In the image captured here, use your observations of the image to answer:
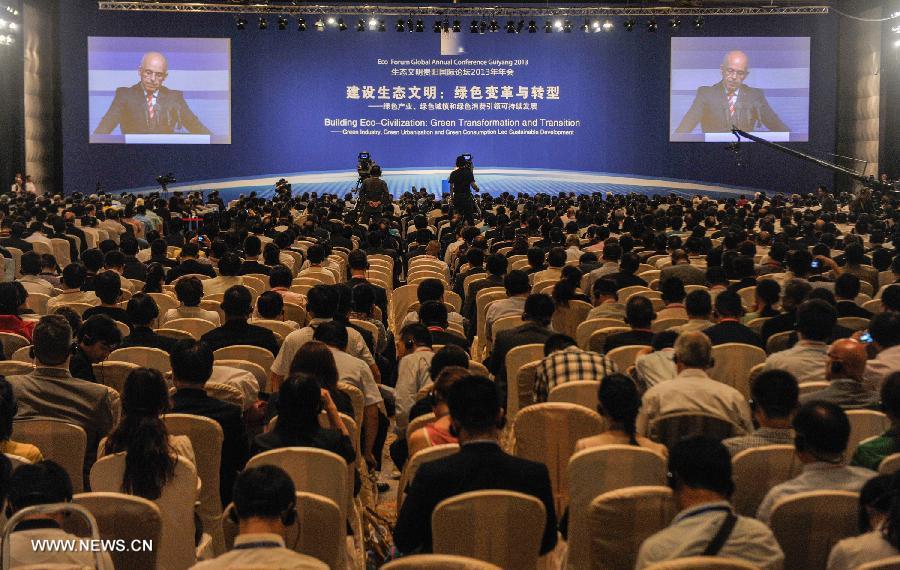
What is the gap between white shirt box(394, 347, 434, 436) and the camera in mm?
5387

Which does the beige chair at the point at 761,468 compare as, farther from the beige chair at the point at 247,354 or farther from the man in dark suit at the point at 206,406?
the beige chair at the point at 247,354

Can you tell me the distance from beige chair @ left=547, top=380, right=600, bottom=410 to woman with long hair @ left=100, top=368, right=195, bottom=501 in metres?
1.82

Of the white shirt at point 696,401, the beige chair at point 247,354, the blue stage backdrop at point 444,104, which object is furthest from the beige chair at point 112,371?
the blue stage backdrop at point 444,104

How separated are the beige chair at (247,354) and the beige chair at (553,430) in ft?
6.12

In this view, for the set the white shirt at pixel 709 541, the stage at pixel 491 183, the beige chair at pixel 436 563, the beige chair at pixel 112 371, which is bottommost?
the white shirt at pixel 709 541

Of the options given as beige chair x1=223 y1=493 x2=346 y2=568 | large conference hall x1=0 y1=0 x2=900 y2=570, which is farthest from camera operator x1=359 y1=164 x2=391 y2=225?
beige chair x1=223 y1=493 x2=346 y2=568

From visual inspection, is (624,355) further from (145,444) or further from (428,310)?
(145,444)

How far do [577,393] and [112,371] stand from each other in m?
2.36

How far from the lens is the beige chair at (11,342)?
20.2ft

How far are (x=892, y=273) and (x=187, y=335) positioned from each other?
6.38 metres

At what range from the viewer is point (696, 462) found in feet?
10.3

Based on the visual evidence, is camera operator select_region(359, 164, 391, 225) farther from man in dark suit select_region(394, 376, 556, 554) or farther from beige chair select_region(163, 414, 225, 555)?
man in dark suit select_region(394, 376, 556, 554)

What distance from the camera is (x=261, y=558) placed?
2.72 meters

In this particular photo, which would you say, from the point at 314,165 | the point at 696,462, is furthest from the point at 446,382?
the point at 314,165
